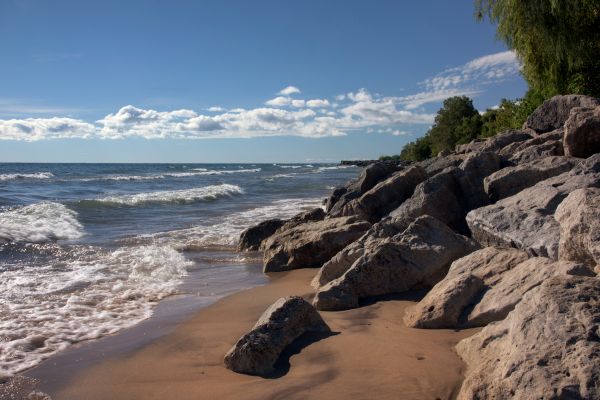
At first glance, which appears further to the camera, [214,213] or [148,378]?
[214,213]

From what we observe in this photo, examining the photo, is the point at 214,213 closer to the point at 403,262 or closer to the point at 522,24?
the point at 522,24

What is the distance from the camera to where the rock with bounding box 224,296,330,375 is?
411cm

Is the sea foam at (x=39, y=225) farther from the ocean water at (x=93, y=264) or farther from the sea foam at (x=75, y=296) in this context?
the sea foam at (x=75, y=296)

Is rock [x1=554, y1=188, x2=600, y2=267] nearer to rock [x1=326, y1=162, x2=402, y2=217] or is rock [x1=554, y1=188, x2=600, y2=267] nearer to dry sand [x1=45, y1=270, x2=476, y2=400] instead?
dry sand [x1=45, y1=270, x2=476, y2=400]

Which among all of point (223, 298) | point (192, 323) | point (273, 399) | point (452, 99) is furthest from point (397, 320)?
point (452, 99)

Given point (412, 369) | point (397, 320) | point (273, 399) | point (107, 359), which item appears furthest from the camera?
point (397, 320)

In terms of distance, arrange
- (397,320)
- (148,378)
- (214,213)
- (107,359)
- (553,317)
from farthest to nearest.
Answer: (214,213) → (397,320) → (107,359) → (148,378) → (553,317)

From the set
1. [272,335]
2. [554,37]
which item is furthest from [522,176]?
[554,37]

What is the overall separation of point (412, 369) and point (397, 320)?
1.20m

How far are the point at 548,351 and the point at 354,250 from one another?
361 cm

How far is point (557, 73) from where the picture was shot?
1636 cm

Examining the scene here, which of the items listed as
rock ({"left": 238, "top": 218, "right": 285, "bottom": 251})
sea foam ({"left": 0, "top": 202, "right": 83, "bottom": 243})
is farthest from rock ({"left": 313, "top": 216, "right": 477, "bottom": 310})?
sea foam ({"left": 0, "top": 202, "right": 83, "bottom": 243})

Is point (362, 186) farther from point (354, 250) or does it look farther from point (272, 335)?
point (272, 335)

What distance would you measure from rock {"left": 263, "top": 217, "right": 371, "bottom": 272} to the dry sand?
109 inches
